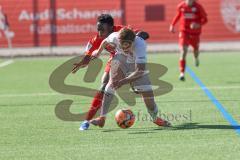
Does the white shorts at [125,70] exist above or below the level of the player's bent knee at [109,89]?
above

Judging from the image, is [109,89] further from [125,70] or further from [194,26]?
[194,26]

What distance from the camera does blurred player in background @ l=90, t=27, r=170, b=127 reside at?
380 inches

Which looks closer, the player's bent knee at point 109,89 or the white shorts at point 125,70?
the player's bent knee at point 109,89

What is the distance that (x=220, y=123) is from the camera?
10367 mm

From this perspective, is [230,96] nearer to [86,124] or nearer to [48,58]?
[86,124]

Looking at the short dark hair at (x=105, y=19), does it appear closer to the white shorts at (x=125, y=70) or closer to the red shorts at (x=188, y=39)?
the white shorts at (x=125, y=70)

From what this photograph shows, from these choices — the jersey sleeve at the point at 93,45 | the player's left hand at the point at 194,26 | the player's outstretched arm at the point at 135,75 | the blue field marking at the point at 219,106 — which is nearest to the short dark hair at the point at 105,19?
the jersey sleeve at the point at 93,45

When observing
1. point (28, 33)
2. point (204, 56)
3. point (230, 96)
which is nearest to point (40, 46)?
point (28, 33)

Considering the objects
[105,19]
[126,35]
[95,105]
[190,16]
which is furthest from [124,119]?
[190,16]

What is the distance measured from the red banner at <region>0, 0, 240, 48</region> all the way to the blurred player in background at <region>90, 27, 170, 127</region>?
1665 cm

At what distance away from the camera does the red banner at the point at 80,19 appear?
26797 mm

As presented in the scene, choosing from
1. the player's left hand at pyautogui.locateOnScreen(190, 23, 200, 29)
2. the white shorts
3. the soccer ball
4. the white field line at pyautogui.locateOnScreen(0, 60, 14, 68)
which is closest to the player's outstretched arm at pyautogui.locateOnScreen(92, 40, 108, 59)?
the white shorts

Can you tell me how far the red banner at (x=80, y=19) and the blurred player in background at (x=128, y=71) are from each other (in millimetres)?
16654

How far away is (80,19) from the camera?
26.9 m
